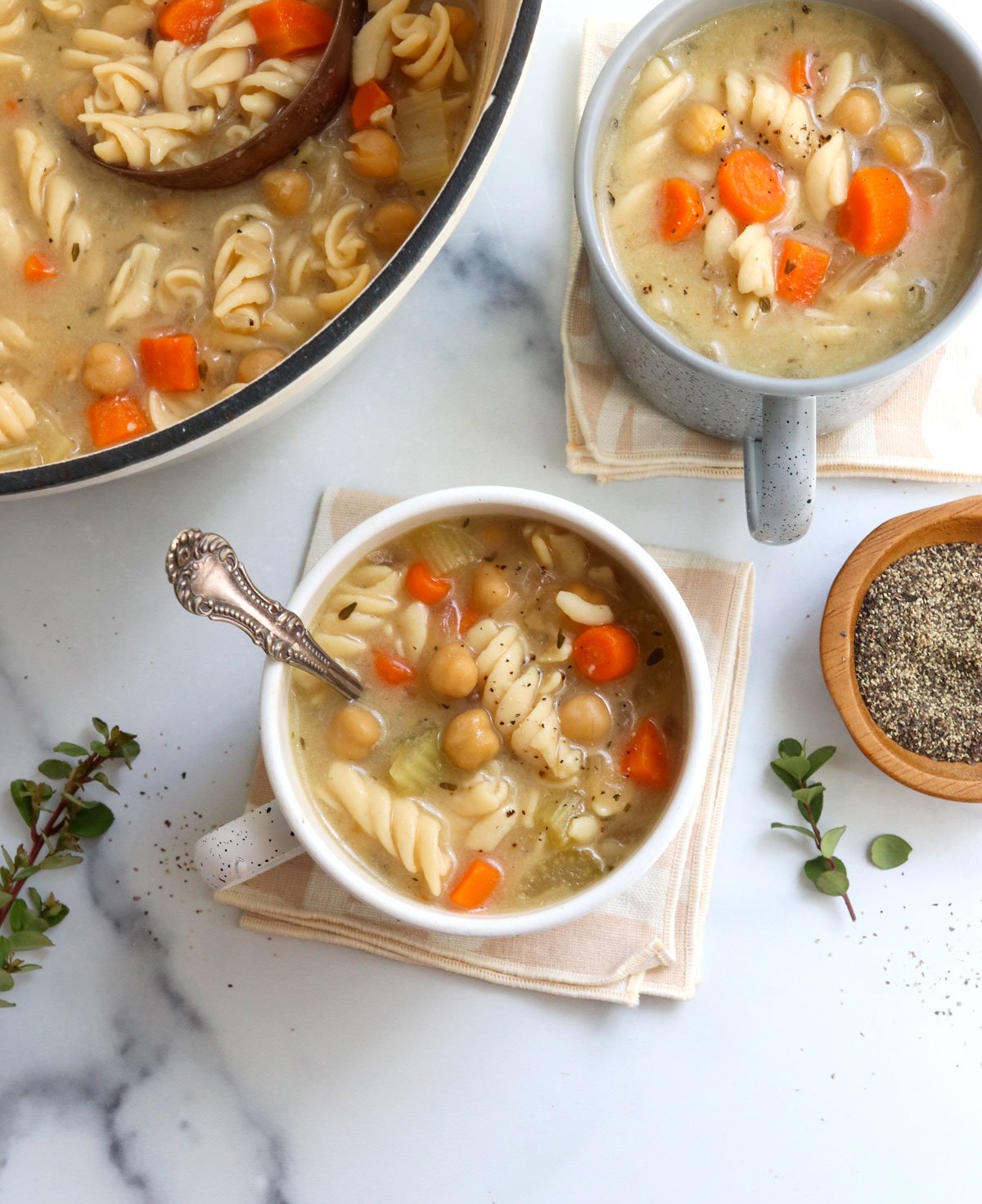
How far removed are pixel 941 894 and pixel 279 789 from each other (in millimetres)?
1215

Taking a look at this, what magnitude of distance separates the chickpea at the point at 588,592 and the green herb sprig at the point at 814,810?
1.66ft

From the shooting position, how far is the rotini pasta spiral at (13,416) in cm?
194

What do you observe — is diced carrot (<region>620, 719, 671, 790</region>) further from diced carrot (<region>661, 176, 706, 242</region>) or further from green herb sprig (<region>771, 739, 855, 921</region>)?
diced carrot (<region>661, 176, 706, 242</region>)

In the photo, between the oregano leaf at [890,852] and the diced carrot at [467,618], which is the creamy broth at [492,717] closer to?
the diced carrot at [467,618]

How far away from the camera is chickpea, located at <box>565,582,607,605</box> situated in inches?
71.1

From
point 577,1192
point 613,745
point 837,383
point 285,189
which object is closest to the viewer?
point 837,383

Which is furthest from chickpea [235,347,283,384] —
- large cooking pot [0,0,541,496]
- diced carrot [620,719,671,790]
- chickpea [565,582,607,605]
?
diced carrot [620,719,671,790]

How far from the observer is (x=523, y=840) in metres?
1.76

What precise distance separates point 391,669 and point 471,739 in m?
0.17

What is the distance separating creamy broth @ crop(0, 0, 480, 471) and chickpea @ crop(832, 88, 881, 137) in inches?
24.0

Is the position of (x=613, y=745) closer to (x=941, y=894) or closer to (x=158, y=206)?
(x=941, y=894)

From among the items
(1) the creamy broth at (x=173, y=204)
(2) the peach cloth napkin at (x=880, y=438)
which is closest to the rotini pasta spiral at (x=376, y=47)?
(1) the creamy broth at (x=173, y=204)

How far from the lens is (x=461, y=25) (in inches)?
77.9

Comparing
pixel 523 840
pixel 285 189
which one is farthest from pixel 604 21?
pixel 523 840
